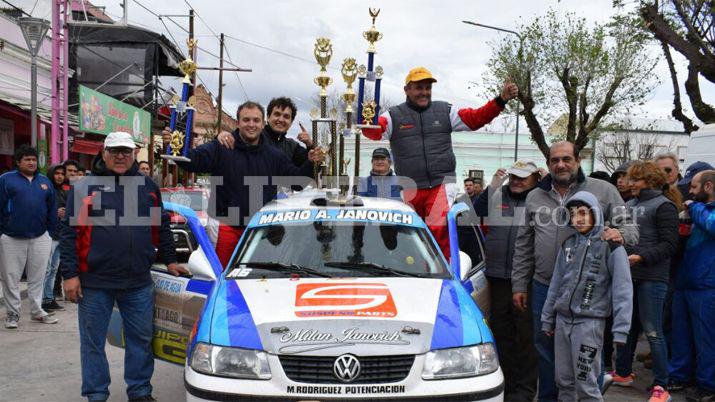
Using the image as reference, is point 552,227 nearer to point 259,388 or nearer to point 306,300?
point 306,300

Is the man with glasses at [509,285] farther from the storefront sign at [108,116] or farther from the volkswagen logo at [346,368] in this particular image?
the storefront sign at [108,116]

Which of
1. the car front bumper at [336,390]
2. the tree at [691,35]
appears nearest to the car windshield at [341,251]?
the car front bumper at [336,390]

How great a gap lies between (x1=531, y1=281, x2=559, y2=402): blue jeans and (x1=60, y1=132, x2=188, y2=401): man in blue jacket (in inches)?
113

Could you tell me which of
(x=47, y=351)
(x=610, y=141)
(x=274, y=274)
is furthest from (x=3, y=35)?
(x=610, y=141)

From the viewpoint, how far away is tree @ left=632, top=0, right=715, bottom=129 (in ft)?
36.2

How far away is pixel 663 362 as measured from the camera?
5176 mm

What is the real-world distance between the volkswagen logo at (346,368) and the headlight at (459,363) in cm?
36

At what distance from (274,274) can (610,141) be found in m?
49.6

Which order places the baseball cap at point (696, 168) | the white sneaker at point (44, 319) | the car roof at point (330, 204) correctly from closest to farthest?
the car roof at point (330, 204) → the baseball cap at point (696, 168) → the white sneaker at point (44, 319)

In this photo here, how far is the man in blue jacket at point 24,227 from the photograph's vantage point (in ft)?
24.9

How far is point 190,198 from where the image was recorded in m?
11.0

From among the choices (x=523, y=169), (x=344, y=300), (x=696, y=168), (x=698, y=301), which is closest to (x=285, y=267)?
(x=344, y=300)

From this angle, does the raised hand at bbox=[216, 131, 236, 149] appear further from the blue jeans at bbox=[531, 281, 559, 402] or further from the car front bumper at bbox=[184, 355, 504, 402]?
the blue jeans at bbox=[531, 281, 559, 402]

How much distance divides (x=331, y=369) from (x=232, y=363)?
537mm
